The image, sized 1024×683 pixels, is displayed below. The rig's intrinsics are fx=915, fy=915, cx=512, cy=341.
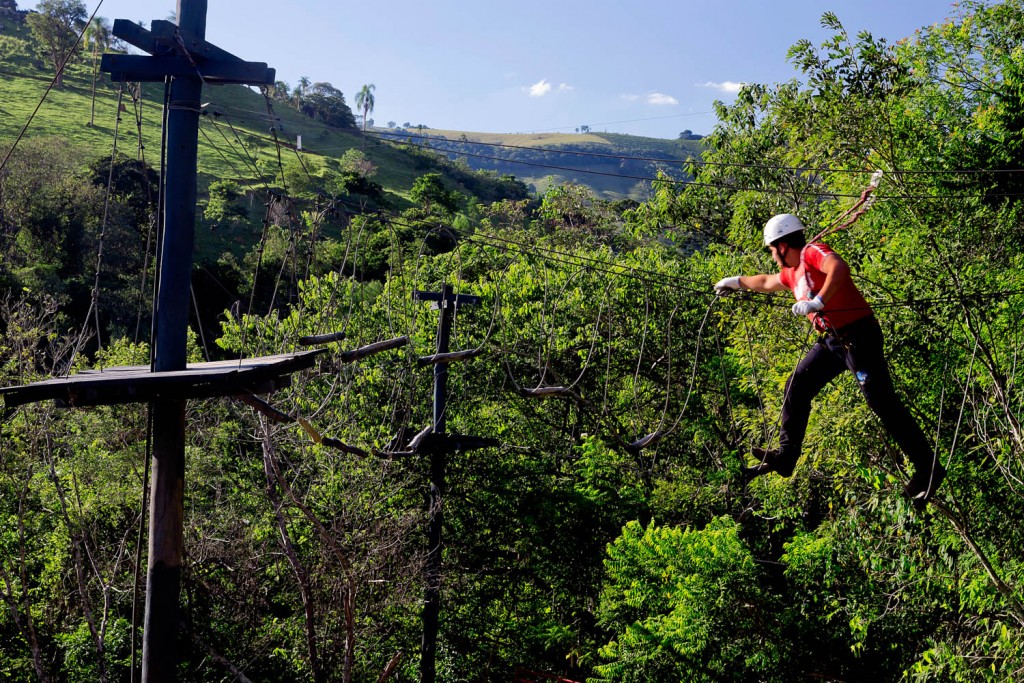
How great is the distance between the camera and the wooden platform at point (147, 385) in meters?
6.11

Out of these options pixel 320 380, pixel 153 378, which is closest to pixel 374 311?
pixel 320 380

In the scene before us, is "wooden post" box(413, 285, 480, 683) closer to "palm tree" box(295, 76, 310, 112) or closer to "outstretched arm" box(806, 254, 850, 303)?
"outstretched arm" box(806, 254, 850, 303)

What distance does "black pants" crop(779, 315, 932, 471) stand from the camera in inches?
244

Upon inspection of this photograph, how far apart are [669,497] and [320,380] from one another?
8901mm

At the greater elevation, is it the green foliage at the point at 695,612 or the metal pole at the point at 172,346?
the metal pole at the point at 172,346

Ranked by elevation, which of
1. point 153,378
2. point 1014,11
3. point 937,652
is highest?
point 1014,11

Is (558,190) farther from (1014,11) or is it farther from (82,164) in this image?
(82,164)

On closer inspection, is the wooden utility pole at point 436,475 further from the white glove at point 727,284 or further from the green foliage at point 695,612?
the white glove at point 727,284

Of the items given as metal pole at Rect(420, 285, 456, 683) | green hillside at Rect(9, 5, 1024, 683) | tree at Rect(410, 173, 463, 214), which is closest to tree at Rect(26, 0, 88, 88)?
tree at Rect(410, 173, 463, 214)

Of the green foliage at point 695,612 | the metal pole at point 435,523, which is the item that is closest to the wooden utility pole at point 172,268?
the metal pole at point 435,523

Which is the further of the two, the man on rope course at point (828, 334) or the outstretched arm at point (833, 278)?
the man on rope course at point (828, 334)

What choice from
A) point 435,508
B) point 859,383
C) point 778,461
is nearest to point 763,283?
point 859,383

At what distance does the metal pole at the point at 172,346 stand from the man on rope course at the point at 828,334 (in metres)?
4.05

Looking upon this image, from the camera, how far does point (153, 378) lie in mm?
6152
